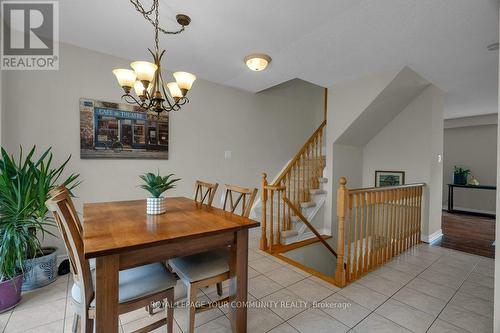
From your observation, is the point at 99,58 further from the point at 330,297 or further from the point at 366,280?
the point at 366,280

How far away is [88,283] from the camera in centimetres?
121

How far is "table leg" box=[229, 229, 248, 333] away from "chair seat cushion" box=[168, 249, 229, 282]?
0.09m

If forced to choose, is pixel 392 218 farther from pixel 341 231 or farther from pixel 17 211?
pixel 17 211

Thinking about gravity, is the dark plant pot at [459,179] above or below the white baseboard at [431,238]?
above

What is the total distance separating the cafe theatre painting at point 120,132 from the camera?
2.70m

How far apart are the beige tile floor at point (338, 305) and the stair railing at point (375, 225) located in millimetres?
171

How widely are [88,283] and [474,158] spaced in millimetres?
8471

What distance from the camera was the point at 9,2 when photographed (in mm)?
2008

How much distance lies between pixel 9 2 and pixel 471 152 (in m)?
9.17

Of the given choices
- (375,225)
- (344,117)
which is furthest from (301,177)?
(375,225)

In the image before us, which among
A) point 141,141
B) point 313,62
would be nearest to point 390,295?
point 313,62

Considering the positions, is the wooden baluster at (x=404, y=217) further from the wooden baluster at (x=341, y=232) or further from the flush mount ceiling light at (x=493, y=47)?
the flush mount ceiling light at (x=493, y=47)

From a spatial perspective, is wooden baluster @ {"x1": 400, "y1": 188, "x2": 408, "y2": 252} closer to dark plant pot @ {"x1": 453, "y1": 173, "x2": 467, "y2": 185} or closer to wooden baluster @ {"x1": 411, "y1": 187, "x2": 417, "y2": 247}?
wooden baluster @ {"x1": 411, "y1": 187, "x2": 417, "y2": 247}

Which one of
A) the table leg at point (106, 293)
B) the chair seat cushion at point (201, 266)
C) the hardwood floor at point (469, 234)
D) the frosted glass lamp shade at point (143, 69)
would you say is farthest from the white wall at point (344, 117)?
the table leg at point (106, 293)
